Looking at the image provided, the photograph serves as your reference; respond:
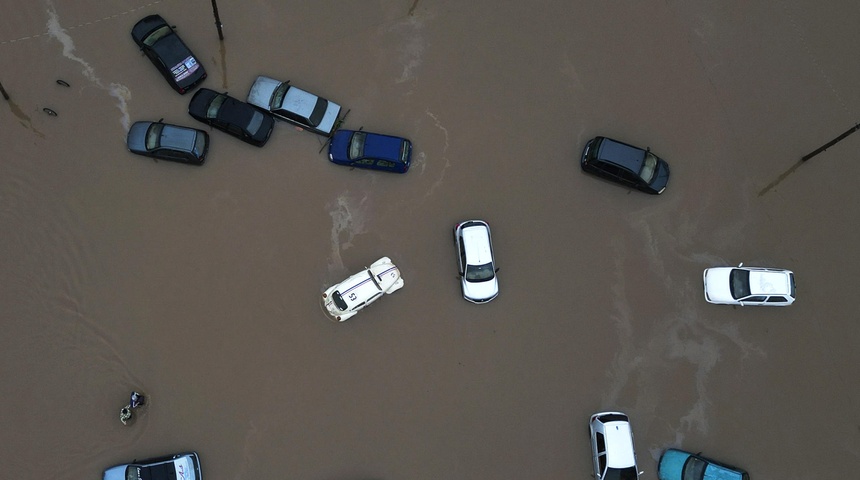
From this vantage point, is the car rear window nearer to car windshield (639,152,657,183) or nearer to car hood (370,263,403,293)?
car hood (370,263,403,293)

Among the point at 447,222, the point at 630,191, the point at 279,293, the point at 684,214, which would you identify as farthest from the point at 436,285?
the point at 684,214

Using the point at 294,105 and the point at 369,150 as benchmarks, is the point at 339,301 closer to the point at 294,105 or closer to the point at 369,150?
the point at 369,150

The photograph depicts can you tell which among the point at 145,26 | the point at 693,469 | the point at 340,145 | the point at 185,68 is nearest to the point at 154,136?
the point at 185,68

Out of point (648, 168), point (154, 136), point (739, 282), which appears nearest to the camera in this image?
point (154, 136)

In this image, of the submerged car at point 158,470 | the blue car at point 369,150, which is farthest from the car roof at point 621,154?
the submerged car at point 158,470

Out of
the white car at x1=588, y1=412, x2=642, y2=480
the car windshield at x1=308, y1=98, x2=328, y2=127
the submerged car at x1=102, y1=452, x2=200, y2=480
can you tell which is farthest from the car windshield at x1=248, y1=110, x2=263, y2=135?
the white car at x1=588, y1=412, x2=642, y2=480

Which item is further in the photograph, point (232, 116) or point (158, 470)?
point (232, 116)
